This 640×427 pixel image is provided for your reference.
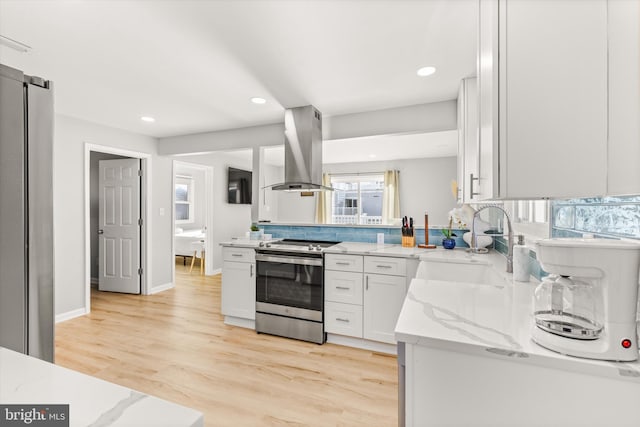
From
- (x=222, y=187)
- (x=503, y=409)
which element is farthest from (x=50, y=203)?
(x=222, y=187)

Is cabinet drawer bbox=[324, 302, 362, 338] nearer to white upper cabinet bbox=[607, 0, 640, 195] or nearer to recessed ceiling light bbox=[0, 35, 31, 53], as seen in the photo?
white upper cabinet bbox=[607, 0, 640, 195]

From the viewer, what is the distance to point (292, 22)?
179cm

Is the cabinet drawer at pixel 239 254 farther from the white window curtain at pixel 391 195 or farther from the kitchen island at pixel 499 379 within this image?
the white window curtain at pixel 391 195

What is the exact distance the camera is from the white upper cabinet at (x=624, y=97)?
789 mm

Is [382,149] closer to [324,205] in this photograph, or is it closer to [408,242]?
[324,205]

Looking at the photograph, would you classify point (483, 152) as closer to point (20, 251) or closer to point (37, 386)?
point (37, 386)

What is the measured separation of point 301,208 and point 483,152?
23.4 ft

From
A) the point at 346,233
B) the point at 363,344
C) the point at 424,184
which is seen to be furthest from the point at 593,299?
the point at 424,184

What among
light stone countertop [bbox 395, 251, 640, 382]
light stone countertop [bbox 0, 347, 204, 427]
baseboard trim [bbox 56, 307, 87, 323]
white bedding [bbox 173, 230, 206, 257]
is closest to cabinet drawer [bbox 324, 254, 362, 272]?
light stone countertop [bbox 395, 251, 640, 382]

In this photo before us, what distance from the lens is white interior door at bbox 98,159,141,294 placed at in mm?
4449

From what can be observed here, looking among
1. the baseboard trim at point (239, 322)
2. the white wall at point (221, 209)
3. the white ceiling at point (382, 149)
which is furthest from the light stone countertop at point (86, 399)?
the white wall at point (221, 209)

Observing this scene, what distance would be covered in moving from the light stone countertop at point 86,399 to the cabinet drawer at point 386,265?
7.52 feet

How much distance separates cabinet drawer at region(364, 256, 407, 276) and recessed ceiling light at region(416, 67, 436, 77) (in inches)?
59.4

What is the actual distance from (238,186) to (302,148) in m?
3.20
